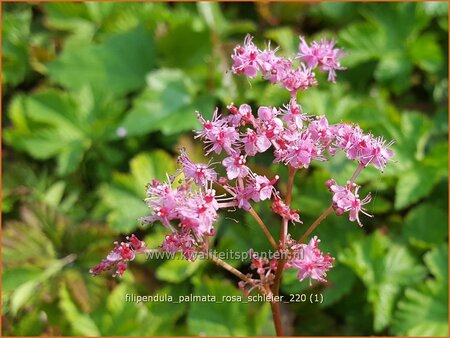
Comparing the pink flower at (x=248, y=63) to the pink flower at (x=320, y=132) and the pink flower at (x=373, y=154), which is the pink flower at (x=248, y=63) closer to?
the pink flower at (x=320, y=132)

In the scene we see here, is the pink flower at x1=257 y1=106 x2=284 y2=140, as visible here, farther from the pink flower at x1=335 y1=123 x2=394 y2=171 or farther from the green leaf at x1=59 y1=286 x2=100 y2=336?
the green leaf at x1=59 y1=286 x2=100 y2=336

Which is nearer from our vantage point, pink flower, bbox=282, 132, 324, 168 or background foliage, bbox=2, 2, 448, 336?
pink flower, bbox=282, 132, 324, 168

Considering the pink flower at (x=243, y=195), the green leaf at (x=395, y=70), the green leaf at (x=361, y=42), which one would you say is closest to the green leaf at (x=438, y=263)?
the green leaf at (x=395, y=70)

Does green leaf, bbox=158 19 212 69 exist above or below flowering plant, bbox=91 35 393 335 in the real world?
above

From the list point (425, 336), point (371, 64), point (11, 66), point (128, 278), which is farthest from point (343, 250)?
point (11, 66)

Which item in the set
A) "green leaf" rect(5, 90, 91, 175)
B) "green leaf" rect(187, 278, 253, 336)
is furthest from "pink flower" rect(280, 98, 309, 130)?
"green leaf" rect(5, 90, 91, 175)

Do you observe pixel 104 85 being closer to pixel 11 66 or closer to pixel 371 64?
pixel 11 66
